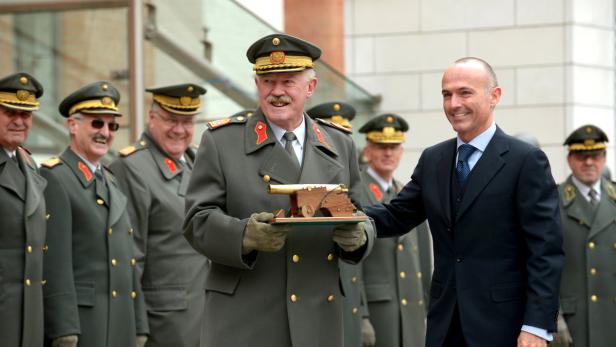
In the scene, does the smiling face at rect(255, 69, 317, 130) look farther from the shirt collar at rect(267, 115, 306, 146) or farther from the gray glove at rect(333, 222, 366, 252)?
the gray glove at rect(333, 222, 366, 252)

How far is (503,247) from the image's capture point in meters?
5.53

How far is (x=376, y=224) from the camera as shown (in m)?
6.04

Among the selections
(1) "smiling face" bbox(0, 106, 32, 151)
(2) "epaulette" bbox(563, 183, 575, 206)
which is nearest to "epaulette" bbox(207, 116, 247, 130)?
(1) "smiling face" bbox(0, 106, 32, 151)

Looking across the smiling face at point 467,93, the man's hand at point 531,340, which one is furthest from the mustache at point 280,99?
the man's hand at point 531,340

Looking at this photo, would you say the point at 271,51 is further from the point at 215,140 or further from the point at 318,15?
the point at 318,15

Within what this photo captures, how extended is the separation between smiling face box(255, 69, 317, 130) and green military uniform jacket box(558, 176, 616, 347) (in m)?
4.29

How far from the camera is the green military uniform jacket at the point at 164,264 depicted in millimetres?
8039

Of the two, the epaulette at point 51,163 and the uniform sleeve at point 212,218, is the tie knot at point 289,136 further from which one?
the epaulette at point 51,163

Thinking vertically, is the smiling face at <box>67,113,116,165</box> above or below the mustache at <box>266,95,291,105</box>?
below

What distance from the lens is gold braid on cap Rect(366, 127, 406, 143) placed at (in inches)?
376

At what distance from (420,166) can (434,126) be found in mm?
9319

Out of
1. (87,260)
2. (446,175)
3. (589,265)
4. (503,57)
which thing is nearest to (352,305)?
(87,260)

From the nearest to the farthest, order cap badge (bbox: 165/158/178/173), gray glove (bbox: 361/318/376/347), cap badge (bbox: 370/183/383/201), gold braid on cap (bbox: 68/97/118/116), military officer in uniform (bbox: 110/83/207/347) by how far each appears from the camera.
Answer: gold braid on cap (bbox: 68/97/118/116)
military officer in uniform (bbox: 110/83/207/347)
cap badge (bbox: 165/158/178/173)
gray glove (bbox: 361/318/376/347)
cap badge (bbox: 370/183/383/201)

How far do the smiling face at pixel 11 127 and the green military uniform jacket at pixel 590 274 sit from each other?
4.32 meters
